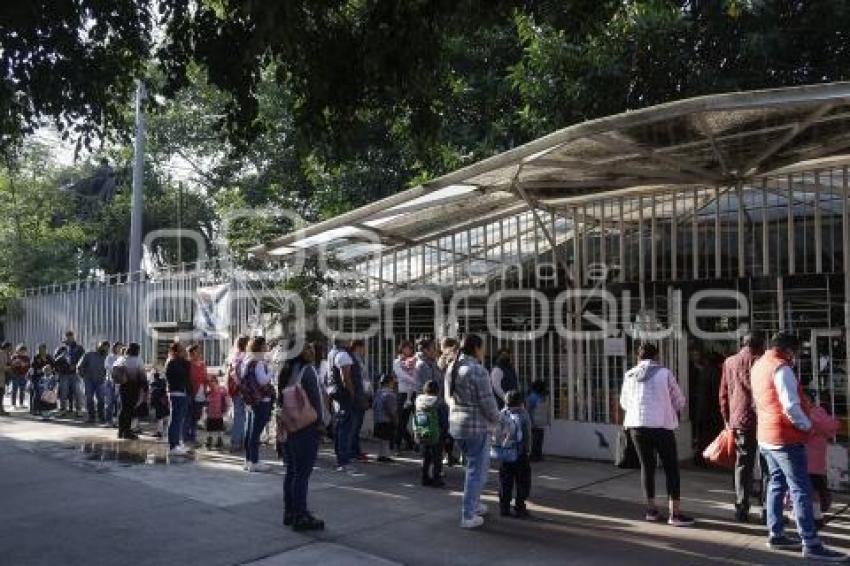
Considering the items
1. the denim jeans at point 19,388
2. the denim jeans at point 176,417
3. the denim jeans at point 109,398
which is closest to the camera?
the denim jeans at point 176,417

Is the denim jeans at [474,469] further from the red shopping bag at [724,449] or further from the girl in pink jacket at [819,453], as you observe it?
the girl in pink jacket at [819,453]

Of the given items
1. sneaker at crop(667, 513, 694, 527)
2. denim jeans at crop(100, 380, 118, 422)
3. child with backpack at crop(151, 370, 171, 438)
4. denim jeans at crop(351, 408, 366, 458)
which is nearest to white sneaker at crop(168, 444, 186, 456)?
child with backpack at crop(151, 370, 171, 438)

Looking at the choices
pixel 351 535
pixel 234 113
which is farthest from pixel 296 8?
pixel 351 535

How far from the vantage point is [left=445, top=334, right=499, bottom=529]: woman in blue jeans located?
711cm

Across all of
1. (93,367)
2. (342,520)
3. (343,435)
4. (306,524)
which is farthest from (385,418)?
A: (93,367)

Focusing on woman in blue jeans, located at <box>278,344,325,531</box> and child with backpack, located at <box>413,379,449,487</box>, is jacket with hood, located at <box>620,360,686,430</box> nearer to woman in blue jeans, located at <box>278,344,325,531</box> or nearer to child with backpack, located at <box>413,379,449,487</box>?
child with backpack, located at <box>413,379,449,487</box>

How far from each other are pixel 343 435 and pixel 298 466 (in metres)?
2.88

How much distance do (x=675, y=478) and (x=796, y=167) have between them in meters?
4.38

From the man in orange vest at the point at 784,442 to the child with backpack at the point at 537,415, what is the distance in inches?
162

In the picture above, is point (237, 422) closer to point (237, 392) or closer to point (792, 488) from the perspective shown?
point (237, 392)

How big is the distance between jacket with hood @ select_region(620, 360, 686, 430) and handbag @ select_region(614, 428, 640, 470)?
2.48ft

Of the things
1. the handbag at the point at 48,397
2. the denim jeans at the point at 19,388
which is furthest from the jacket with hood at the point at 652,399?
the denim jeans at the point at 19,388

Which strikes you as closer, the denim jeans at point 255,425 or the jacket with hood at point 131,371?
the denim jeans at point 255,425

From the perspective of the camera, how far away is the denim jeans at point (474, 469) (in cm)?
710
